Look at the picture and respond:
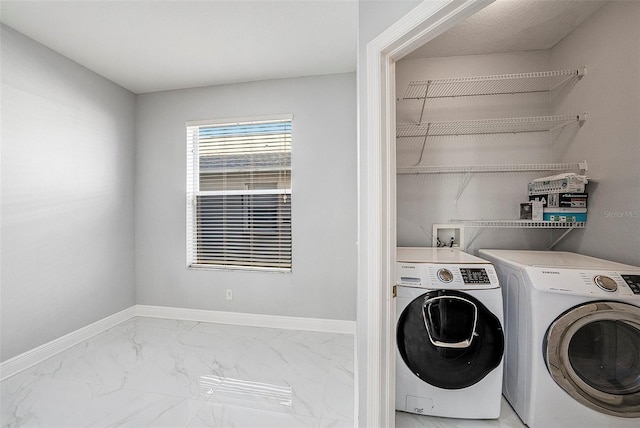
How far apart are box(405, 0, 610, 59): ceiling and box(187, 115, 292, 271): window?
5.14ft

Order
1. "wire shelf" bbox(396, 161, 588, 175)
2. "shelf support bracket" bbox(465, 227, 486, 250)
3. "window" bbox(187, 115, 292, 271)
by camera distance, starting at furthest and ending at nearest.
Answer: "window" bbox(187, 115, 292, 271) < "shelf support bracket" bbox(465, 227, 486, 250) < "wire shelf" bbox(396, 161, 588, 175)

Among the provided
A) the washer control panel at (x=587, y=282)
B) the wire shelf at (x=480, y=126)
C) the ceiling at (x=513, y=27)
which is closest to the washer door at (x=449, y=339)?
the washer control panel at (x=587, y=282)

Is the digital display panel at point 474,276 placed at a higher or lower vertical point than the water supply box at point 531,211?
lower

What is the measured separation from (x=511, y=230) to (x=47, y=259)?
3859 millimetres

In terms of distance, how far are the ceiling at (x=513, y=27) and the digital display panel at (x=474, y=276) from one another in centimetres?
169

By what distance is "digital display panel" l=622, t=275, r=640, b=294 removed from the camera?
1.30 m

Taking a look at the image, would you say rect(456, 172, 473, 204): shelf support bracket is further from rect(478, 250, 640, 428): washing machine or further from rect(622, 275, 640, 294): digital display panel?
rect(622, 275, 640, 294): digital display panel

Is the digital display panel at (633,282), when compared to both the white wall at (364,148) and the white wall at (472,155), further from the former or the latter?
the white wall at (364,148)

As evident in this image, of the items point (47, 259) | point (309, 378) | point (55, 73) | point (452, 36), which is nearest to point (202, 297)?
point (47, 259)

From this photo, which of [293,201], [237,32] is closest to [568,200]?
[293,201]

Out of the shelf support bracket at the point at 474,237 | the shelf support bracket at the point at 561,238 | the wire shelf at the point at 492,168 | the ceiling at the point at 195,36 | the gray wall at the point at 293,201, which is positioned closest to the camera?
the ceiling at the point at 195,36

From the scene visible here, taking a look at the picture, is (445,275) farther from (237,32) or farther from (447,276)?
(237,32)

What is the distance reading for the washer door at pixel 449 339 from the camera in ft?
4.90

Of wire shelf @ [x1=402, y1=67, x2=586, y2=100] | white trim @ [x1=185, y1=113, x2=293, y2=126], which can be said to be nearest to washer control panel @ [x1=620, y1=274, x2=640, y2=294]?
wire shelf @ [x1=402, y1=67, x2=586, y2=100]
